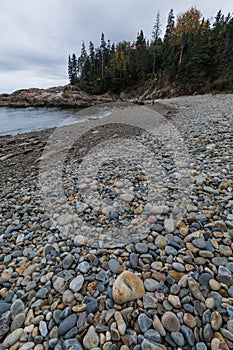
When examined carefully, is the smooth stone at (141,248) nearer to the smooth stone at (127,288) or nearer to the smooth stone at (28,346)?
the smooth stone at (127,288)

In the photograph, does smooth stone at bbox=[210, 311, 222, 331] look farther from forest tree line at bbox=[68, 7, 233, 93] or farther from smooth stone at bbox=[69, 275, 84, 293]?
forest tree line at bbox=[68, 7, 233, 93]

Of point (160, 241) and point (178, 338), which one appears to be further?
point (160, 241)

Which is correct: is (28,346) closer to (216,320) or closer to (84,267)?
(84,267)

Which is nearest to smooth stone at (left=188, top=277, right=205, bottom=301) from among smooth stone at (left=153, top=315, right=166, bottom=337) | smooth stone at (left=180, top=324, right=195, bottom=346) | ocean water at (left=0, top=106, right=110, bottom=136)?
smooth stone at (left=180, top=324, right=195, bottom=346)

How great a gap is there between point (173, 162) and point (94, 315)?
10.1 ft

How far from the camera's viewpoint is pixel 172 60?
35.3 meters

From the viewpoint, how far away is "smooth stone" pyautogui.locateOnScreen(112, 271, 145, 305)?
54.1 inches

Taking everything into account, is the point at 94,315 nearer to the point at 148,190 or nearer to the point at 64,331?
the point at 64,331

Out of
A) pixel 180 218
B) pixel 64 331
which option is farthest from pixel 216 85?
pixel 64 331

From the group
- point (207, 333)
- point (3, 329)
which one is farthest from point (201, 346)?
point (3, 329)

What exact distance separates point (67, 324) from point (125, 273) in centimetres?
56

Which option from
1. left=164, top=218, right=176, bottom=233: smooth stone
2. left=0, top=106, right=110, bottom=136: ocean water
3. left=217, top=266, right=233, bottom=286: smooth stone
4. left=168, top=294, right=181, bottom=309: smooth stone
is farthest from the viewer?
left=0, top=106, right=110, bottom=136: ocean water

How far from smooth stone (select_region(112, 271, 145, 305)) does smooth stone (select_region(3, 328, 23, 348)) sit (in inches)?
28.6

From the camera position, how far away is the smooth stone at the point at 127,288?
1.38 m
